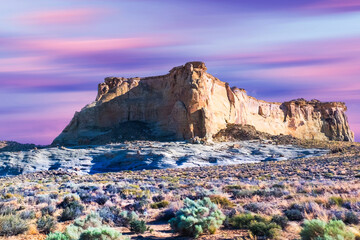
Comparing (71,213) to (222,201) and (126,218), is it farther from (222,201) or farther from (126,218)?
(222,201)

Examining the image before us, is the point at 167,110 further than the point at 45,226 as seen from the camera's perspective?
Yes

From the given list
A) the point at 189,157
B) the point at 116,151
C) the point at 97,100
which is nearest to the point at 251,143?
the point at 189,157

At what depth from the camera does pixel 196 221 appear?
7.91 metres

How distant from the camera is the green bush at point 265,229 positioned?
23.9 ft

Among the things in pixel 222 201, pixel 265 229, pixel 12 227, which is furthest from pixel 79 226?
pixel 222 201

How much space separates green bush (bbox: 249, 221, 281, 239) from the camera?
7.28 m

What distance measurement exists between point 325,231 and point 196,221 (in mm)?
2949

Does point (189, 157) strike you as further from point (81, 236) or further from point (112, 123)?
point (81, 236)

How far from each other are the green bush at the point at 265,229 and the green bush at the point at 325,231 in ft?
3.31

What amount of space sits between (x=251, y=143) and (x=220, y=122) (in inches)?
424

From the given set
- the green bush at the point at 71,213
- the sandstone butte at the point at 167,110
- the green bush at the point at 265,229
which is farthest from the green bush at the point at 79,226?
the sandstone butte at the point at 167,110

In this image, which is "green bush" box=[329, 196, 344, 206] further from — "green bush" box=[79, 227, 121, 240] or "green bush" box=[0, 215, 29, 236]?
"green bush" box=[0, 215, 29, 236]

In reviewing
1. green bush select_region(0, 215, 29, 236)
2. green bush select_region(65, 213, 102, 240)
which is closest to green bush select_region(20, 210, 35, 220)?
green bush select_region(0, 215, 29, 236)

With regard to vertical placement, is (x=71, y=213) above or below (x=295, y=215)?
above
